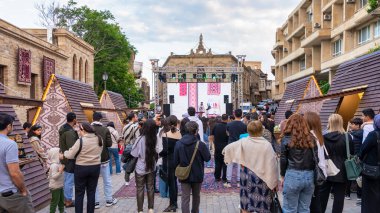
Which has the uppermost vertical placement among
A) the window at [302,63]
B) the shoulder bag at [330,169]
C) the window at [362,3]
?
the window at [362,3]

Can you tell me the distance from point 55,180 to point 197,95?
26370 mm

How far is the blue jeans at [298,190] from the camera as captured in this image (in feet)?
17.5

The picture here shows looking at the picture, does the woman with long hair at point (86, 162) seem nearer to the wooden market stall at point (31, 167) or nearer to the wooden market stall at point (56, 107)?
the wooden market stall at point (31, 167)

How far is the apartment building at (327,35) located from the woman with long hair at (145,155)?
63.4ft

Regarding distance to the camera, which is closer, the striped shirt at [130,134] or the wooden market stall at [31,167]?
the wooden market stall at [31,167]

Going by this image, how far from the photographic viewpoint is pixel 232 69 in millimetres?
32438

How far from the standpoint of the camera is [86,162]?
682 centimetres

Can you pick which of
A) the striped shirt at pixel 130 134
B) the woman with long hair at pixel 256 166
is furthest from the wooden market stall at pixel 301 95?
the woman with long hair at pixel 256 166

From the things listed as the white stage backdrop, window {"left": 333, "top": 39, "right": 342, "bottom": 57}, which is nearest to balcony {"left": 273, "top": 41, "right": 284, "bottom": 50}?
window {"left": 333, "top": 39, "right": 342, "bottom": 57}

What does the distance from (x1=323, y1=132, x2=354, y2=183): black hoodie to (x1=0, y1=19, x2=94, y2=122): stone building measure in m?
12.0

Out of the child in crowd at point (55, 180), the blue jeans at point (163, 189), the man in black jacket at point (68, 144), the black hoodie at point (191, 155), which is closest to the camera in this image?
the black hoodie at point (191, 155)

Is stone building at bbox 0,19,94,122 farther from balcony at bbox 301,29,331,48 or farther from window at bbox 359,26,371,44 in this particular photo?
window at bbox 359,26,371,44

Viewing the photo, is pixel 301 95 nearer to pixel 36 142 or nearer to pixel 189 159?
pixel 189 159

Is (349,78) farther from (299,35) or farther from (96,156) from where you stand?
(299,35)
